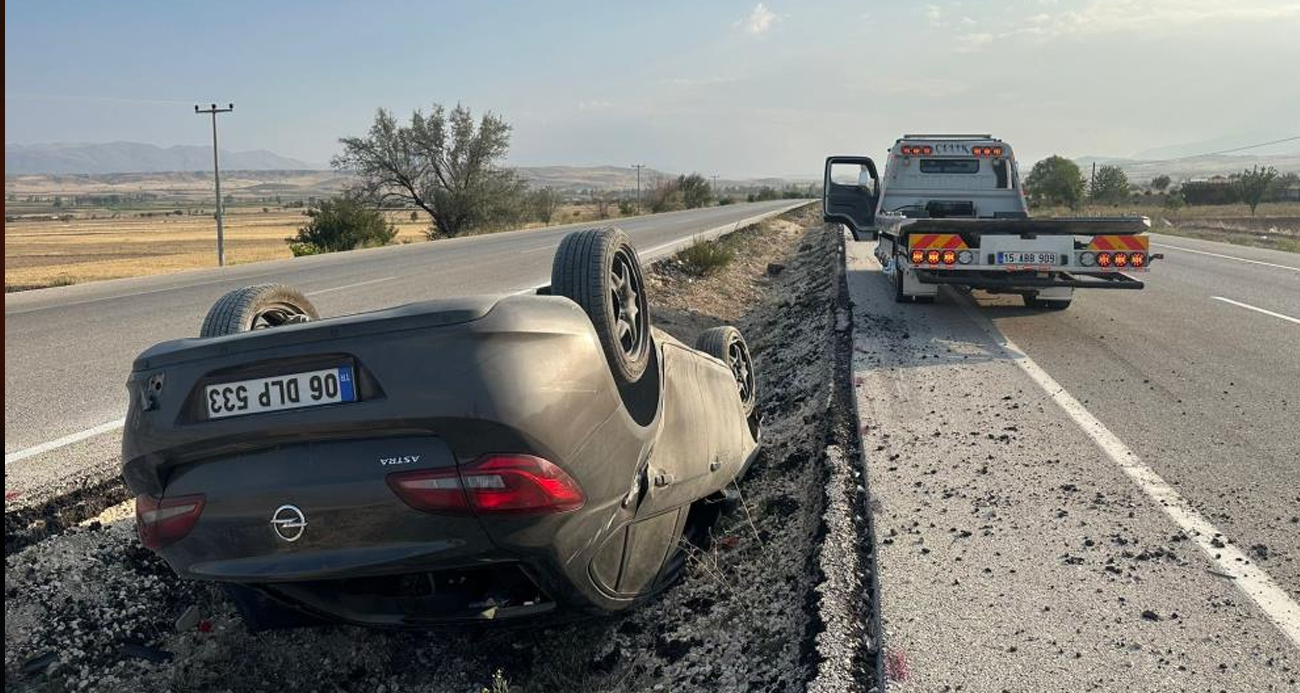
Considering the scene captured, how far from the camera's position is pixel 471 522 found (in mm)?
2352

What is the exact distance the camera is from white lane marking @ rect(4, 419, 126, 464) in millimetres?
4781

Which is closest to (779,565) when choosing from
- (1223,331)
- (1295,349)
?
(1295,349)

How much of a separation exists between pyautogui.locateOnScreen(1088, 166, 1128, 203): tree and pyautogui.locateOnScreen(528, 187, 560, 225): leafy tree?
115ft

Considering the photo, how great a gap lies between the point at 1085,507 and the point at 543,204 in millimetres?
55946

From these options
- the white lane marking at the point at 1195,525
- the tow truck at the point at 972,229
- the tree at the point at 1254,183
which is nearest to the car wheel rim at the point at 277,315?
the white lane marking at the point at 1195,525

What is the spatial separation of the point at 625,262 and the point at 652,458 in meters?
0.80

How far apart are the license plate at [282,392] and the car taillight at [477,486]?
27 centimetres

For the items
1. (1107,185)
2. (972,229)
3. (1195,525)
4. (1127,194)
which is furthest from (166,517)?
(1127,194)

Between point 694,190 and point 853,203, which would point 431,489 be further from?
point 694,190

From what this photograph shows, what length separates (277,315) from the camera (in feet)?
12.1

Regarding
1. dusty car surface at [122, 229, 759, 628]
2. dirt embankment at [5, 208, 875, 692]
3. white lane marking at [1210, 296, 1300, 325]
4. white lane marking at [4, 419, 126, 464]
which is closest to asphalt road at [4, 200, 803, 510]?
white lane marking at [4, 419, 126, 464]

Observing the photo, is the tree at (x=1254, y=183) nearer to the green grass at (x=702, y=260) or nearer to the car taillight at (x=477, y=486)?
the green grass at (x=702, y=260)

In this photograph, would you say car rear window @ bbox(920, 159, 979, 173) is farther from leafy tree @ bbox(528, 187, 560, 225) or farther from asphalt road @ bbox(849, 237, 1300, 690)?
leafy tree @ bbox(528, 187, 560, 225)

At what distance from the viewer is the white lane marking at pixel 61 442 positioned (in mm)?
4781
